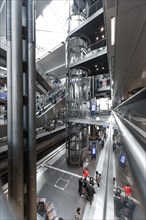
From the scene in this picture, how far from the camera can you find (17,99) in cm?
309

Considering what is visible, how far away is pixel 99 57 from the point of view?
22.5 feet

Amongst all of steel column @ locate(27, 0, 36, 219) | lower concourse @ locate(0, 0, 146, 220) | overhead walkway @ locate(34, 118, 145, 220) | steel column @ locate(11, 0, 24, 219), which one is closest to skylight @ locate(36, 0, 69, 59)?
lower concourse @ locate(0, 0, 146, 220)

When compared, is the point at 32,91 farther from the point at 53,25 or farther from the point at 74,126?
the point at 53,25

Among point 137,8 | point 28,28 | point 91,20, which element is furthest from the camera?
point 91,20

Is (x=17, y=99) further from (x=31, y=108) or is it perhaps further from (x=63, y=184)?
(x=63, y=184)

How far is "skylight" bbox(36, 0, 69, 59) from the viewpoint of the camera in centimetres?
1114

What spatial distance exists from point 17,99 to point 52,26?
13237 millimetres

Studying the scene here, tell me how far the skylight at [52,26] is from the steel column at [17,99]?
9.44 m

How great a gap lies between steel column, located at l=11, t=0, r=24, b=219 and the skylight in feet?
31.0

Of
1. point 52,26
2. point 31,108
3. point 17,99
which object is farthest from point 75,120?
point 52,26

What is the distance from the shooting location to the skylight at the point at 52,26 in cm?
1114

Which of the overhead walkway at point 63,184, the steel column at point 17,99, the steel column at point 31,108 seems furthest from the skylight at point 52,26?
the overhead walkway at point 63,184

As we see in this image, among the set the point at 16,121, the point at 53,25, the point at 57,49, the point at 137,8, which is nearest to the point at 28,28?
the point at 16,121

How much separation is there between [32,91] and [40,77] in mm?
5088
